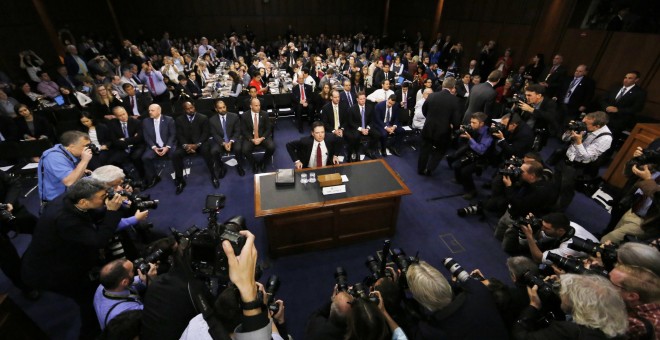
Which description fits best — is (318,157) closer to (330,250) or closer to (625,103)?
(330,250)

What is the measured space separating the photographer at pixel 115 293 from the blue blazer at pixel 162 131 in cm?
348

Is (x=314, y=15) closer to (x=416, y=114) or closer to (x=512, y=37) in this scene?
(x=512, y=37)

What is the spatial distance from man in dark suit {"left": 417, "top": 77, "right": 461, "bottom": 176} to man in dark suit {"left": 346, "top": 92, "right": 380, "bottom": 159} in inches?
43.8

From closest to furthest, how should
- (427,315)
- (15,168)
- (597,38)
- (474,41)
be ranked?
(427,315) < (15,168) < (597,38) < (474,41)

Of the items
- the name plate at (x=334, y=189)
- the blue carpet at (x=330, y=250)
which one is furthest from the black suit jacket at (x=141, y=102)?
the name plate at (x=334, y=189)

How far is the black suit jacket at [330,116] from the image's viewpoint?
574 cm

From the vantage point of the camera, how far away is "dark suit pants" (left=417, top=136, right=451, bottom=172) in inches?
201

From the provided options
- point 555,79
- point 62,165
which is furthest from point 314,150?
point 555,79

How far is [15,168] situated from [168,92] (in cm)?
342

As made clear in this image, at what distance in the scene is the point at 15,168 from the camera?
515 centimetres

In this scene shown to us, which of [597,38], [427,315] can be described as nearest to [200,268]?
[427,315]

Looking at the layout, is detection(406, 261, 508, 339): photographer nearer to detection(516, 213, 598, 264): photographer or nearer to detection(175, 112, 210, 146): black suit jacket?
detection(516, 213, 598, 264): photographer

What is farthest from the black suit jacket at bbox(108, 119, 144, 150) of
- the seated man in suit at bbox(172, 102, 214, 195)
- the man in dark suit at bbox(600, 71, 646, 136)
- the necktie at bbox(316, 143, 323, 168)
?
the man in dark suit at bbox(600, 71, 646, 136)

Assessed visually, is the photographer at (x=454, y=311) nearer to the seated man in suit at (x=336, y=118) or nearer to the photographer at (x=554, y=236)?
the photographer at (x=554, y=236)
